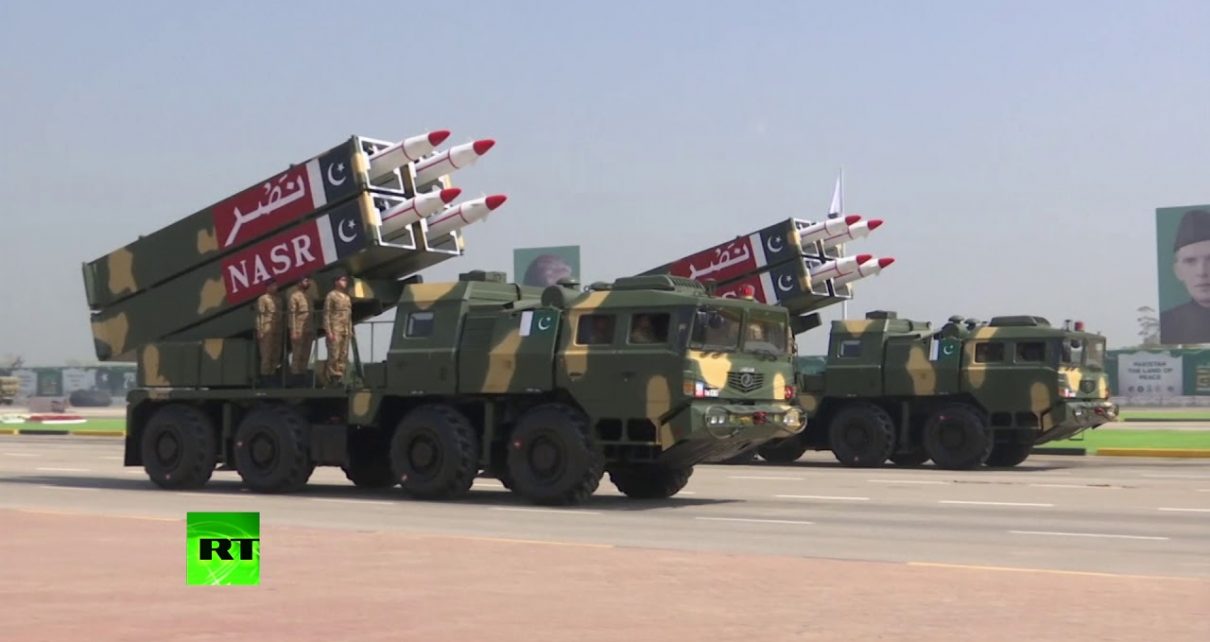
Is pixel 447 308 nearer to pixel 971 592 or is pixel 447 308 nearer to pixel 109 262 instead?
pixel 109 262

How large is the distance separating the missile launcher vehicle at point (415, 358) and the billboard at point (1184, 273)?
49495 mm

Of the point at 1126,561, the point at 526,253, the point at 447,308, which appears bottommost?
the point at 1126,561

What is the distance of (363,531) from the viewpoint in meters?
14.3

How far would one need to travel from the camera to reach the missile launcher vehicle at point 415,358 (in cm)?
1766

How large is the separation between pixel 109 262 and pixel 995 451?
14831 mm

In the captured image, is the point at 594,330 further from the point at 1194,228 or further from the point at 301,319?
the point at 1194,228

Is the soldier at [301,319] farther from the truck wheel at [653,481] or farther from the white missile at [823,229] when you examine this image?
the white missile at [823,229]

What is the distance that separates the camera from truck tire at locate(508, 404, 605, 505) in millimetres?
17547

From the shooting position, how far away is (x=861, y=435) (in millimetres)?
27656

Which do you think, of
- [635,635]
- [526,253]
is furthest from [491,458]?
[526,253]

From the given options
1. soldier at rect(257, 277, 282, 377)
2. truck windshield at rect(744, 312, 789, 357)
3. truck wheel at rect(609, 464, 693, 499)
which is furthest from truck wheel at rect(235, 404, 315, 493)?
truck windshield at rect(744, 312, 789, 357)

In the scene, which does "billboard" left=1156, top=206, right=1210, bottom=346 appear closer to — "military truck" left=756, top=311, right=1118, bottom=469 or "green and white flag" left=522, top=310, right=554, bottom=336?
"military truck" left=756, top=311, right=1118, bottom=469

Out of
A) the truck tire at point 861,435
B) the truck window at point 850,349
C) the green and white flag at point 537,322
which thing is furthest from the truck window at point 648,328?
the truck window at point 850,349

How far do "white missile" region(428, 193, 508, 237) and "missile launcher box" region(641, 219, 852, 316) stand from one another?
9842 mm
